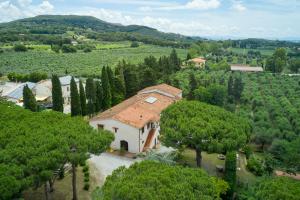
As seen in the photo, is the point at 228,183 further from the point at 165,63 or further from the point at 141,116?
the point at 165,63

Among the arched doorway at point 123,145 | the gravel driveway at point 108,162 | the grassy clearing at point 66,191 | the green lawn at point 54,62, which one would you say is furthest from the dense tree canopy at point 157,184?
the green lawn at point 54,62

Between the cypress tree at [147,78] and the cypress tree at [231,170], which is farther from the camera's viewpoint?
the cypress tree at [147,78]

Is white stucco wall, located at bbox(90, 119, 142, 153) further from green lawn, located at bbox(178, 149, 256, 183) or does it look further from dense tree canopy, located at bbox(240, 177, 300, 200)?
dense tree canopy, located at bbox(240, 177, 300, 200)

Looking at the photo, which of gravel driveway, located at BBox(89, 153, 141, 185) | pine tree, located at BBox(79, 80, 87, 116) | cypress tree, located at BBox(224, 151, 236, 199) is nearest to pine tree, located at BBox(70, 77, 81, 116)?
pine tree, located at BBox(79, 80, 87, 116)

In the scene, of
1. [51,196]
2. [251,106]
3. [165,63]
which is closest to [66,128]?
[51,196]

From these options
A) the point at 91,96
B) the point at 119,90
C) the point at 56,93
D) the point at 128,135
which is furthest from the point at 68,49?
the point at 128,135

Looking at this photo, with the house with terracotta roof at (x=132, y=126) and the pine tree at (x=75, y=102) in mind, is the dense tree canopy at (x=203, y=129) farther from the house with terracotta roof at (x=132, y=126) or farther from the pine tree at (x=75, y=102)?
the pine tree at (x=75, y=102)
